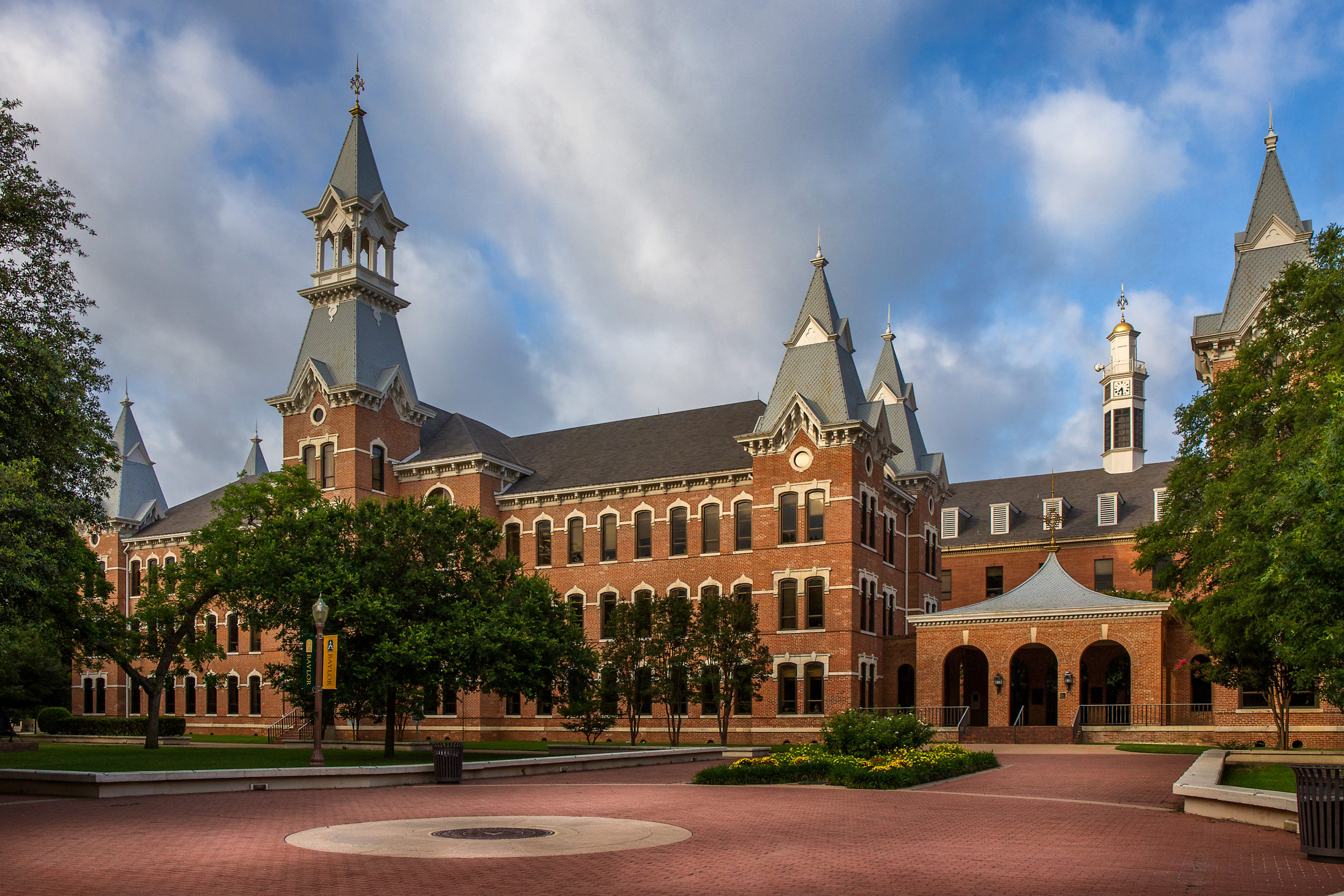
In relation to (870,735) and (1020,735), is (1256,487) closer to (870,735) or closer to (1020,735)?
(870,735)

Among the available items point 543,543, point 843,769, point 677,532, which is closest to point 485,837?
point 843,769

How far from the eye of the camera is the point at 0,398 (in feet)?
67.3

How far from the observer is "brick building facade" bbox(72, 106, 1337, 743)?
4641 centimetres

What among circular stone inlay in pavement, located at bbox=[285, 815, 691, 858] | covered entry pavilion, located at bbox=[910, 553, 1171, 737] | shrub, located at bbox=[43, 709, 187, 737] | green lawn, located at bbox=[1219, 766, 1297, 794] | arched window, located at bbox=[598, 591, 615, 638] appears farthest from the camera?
arched window, located at bbox=[598, 591, 615, 638]

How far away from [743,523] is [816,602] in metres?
5.05

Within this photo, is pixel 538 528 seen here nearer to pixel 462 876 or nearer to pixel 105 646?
pixel 105 646

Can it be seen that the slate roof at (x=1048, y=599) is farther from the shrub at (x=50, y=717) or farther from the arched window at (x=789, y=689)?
the shrub at (x=50, y=717)

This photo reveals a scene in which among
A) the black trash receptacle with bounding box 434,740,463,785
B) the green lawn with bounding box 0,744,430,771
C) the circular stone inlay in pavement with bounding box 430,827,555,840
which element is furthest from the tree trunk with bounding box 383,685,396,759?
the circular stone inlay in pavement with bounding box 430,827,555,840

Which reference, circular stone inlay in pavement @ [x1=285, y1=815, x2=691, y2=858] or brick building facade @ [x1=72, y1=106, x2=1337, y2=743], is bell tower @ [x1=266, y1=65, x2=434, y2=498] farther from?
circular stone inlay in pavement @ [x1=285, y1=815, x2=691, y2=858]

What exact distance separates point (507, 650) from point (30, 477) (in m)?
13.7

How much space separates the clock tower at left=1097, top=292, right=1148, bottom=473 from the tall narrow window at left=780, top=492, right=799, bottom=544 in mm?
33703

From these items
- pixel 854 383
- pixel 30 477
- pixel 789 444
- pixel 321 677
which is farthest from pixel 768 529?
pixel 30 477

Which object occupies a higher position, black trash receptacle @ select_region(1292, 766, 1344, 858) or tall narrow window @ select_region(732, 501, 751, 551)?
tall narrow window @ select_region(732, 501, 751, 551)

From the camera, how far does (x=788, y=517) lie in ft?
159
